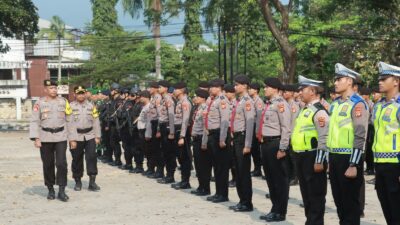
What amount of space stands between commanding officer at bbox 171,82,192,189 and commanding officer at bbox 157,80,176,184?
0.11m

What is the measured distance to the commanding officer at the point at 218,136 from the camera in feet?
34.7

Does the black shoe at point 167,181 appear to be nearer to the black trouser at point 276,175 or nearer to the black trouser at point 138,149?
the black trouser at point 138,149

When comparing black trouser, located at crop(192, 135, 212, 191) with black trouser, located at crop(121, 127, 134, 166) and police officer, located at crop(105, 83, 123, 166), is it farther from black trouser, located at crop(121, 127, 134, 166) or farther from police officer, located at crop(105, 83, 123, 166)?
police officer, located at crop(105, 83, 123, 166)

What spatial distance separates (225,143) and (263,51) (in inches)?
1535

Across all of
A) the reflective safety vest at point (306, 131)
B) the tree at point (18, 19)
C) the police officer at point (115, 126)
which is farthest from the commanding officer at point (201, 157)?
the tree at point (18, 19)

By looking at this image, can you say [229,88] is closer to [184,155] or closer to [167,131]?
[184,155]

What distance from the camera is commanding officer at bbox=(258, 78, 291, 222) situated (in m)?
8.76

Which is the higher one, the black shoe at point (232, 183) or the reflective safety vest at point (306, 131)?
the reflective safety vest at point (306, 131)

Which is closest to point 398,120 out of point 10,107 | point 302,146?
point 302,146

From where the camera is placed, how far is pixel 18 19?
105 ft

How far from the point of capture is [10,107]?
66.2 meters

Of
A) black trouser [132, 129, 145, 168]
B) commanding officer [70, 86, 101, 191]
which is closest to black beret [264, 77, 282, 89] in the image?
commanding officer [70, 86, 101, 191]

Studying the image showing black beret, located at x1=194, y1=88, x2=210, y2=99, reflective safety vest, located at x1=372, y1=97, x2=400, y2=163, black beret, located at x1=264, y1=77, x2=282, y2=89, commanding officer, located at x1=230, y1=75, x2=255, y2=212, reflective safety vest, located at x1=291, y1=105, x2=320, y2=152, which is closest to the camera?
reflective safety vest, located at x1=372, y1=97, x2=400, y2=163

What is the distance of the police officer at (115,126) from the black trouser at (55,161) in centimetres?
543
